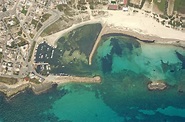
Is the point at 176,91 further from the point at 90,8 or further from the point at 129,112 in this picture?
the point at 90,8

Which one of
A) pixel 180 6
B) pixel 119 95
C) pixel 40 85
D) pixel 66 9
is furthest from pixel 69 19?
pixel 180 6

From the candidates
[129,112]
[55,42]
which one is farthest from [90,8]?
[129,112]

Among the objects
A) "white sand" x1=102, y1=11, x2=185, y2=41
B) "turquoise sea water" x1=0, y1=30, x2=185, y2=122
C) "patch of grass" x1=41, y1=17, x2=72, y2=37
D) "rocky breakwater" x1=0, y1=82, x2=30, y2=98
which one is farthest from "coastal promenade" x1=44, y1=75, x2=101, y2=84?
"white sand" x1=102, y1=11, x2=185, y2=41

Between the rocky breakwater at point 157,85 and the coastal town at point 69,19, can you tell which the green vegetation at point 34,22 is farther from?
the rocky breakwater at point 157,85

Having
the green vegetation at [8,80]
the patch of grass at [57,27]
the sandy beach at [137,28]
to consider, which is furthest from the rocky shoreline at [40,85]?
the patch of grass at [57,27]

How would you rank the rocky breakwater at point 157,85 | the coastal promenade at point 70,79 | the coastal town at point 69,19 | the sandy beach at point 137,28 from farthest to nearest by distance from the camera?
the sandy beach at point 137,28 < the coastal town at point 69,19 < the coastal promenade at point 70,79 < the rocky breakwater at point 157,85

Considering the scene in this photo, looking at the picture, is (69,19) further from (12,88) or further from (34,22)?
(12,88)

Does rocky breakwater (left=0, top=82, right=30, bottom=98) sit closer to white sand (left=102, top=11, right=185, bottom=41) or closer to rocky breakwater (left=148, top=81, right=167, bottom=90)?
white sand (left=102, top=11, right=185, bottom=41)
